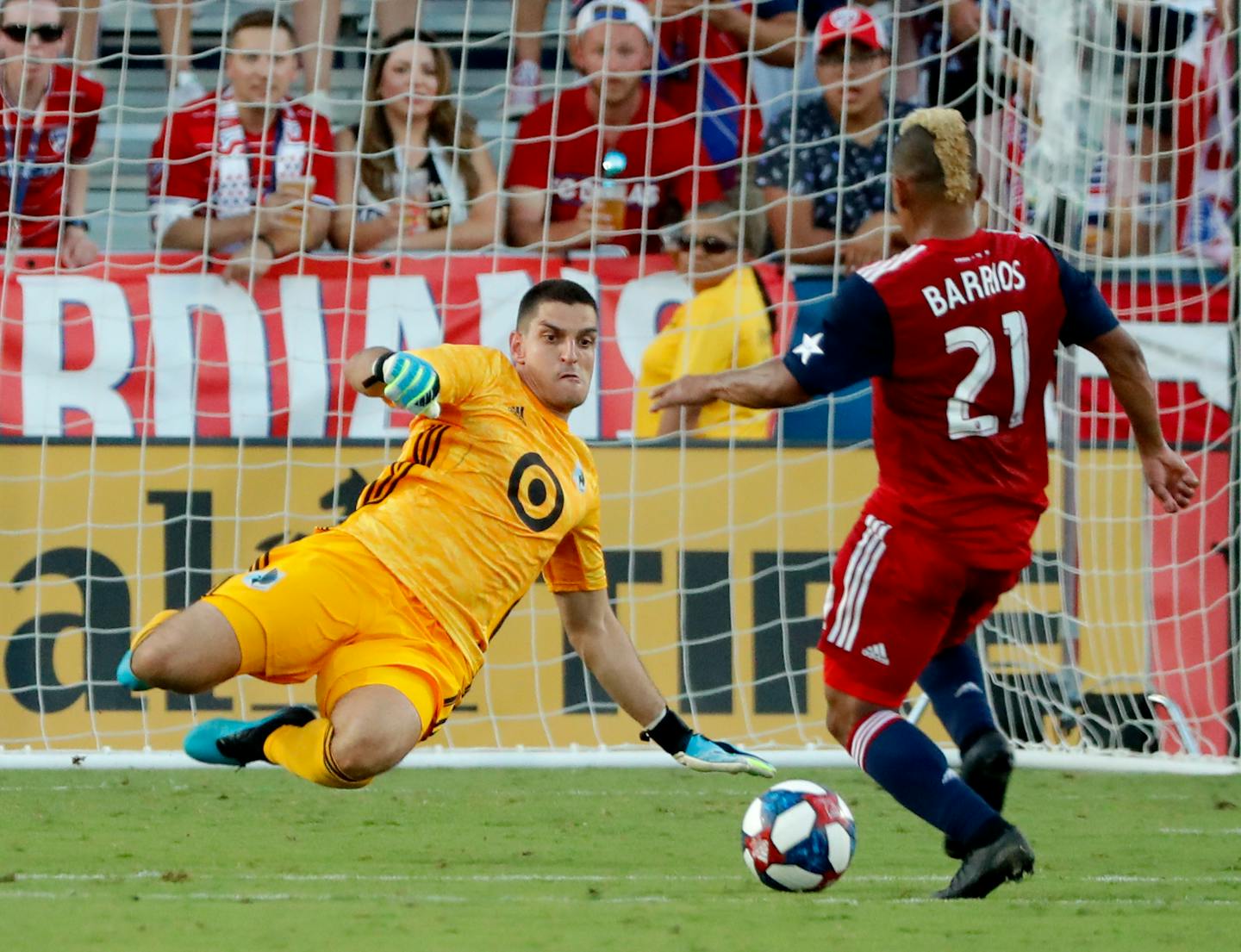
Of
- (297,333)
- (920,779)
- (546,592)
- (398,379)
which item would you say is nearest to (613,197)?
(297,333)

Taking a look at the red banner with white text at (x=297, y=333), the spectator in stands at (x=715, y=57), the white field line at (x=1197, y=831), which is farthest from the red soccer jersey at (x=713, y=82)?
the white field line at (x=1197, y=831)

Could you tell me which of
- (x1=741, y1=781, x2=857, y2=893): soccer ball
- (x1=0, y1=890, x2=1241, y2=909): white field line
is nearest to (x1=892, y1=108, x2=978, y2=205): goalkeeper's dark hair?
(x1=741, y1=781, x2=857, y2=893): soccer ball

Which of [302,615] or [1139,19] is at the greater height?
[1139,19]

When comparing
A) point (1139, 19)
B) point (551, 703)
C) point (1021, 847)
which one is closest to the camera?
point (1021, 847)

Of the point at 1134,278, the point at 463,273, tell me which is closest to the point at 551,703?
the point at 463,273

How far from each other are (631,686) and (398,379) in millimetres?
1295

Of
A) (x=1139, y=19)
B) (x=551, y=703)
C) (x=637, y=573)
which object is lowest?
(x=551, y=703)

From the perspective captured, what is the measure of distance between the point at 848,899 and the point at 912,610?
70 centimetres

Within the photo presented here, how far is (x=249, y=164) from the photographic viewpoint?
8.95 m

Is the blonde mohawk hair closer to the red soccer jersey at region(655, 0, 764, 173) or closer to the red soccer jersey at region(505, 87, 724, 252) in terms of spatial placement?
the red soccer jersey at region(505, 87, 724, 252)

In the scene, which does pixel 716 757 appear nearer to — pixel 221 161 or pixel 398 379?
pixel 398 379

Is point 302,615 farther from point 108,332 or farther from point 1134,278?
point 1134,278

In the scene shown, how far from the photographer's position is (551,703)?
8305 millimetres

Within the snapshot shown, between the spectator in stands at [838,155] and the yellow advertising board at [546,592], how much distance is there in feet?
3.46
